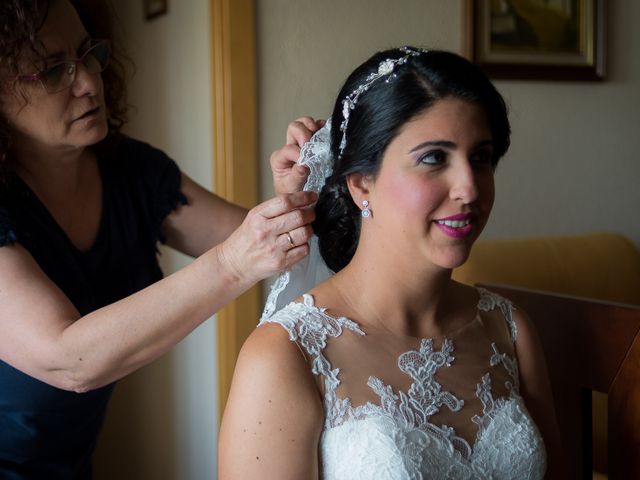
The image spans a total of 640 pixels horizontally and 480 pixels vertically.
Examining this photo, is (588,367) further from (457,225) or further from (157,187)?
(157,187)

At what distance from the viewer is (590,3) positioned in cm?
299

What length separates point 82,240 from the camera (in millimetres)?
1620

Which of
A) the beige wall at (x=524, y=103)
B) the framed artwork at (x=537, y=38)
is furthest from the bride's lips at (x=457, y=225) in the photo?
the framed artwork at (x=537, y=38)

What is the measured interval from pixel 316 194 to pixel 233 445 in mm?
439

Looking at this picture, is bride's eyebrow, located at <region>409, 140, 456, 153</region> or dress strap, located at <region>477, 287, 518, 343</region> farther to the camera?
dress strap, located at <region>477, 287, 518, 343</region>

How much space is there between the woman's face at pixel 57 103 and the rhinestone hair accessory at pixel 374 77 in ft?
1.44

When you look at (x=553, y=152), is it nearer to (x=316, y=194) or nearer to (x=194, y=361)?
(x=194, y=361)

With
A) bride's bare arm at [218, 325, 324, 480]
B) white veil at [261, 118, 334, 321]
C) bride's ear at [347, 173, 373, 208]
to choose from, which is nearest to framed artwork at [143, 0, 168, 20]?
white veil at [261, 118, 334, 321]

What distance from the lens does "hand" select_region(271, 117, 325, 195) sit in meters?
1.52

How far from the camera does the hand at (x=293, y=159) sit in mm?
1524

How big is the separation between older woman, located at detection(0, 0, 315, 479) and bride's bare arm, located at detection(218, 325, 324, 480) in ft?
0.46

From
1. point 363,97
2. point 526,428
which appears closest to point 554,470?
point 526,428

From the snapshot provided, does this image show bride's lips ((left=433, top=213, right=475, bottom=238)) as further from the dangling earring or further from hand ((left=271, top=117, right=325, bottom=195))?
hand ((left=271, top=117, right=325, bottom=195))

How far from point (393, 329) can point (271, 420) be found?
0.30m
